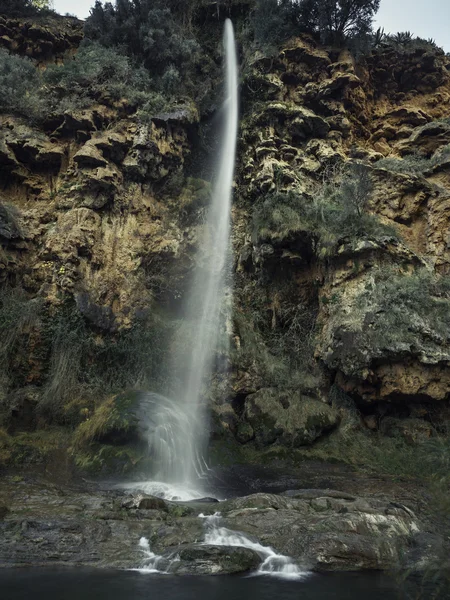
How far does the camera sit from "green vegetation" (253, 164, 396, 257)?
14.5 m

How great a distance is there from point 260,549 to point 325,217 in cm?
1115

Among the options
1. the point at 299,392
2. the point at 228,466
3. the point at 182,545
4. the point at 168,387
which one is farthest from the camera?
the point at 168,387

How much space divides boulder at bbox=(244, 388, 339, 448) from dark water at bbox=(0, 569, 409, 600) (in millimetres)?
6122

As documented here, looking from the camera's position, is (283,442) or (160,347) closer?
(283,442)

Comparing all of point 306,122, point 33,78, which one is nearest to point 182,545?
point 306,122

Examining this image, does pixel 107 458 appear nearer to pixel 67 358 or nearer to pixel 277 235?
pixel 67 358

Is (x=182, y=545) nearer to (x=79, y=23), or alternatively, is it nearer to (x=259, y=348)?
(x=259, y=348)

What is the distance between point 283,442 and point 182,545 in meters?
6.01

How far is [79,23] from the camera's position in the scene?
22594 mm

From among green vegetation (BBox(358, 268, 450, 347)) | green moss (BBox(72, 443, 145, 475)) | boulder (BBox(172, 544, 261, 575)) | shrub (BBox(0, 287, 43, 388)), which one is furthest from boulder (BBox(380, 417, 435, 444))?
shrub (BBox(0, 287, 43, 388))

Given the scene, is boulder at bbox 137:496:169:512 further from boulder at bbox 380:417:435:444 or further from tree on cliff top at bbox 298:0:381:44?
tree on cliff top at bbox 298:0:381:44

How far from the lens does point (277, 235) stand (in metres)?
15.4

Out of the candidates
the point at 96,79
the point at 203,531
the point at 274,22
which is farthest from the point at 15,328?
the point at 274,22

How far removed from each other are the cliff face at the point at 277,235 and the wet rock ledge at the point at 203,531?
423 centimetres
